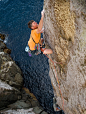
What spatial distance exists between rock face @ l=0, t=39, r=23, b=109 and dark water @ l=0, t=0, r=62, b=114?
3.90 ft

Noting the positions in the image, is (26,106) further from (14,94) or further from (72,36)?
(72,36)

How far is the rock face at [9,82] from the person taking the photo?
28.0 feet

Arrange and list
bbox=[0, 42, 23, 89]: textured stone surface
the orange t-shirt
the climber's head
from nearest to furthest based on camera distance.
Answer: the climber's head, the orange t-shirt, bbox=[0, 42, 23, 89]: textured stone surface

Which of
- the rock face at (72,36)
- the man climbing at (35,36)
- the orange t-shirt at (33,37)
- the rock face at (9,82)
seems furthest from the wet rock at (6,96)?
the rock face at (72,36)

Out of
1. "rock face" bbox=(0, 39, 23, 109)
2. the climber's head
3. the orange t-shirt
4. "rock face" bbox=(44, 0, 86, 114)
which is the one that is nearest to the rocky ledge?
"rock face" bbox=(0, 39, 23, 109)

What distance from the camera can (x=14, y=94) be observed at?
958 centimetres

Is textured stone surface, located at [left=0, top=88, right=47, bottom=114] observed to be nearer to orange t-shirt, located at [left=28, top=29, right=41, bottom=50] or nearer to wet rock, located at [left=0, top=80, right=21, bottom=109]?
wet rock, located at [left=0, top=80, right=21, bottom=109]

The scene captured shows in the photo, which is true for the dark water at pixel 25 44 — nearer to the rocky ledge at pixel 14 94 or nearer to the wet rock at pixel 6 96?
the rocky ledge at pixel 14 94

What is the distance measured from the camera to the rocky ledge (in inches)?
330

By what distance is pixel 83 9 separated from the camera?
310 cm

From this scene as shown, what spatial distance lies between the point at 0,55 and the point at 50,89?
216 inches

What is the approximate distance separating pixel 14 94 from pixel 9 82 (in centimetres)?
135

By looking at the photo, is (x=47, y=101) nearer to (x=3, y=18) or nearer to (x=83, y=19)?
(x=83, y=19)

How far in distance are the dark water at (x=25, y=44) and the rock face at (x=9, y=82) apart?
119cm
